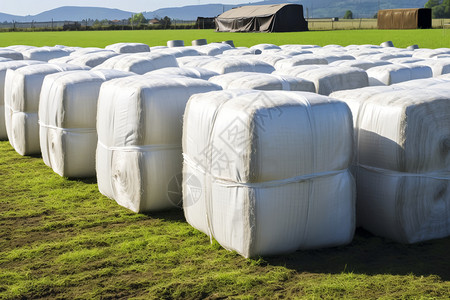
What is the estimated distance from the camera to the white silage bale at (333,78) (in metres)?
6.53

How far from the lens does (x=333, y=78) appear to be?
260 inches

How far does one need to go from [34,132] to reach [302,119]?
5033 millimetres

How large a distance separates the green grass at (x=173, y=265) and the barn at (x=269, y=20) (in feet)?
155

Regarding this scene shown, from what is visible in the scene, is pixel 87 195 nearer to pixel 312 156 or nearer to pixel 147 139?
pixel 147 139

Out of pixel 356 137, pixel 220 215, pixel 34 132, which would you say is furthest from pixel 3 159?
pixel 356 137

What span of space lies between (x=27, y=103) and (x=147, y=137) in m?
3.37

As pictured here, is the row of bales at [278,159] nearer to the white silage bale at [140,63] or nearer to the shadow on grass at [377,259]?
the shadow on grass at [377,259]

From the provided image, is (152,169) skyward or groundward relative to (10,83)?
groundward

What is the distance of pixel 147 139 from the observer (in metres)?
5.12

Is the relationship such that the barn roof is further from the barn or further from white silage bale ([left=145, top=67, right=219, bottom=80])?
white silage bale ([left=145, top=67, right=219, bottom=80])

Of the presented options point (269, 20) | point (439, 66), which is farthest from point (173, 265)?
point (269, 20)

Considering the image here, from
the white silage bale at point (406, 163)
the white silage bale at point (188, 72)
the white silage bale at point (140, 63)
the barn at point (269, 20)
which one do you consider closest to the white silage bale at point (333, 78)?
the white silage bale at point (188, 72)

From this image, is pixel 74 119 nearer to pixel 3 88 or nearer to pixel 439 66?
pixel 3 88

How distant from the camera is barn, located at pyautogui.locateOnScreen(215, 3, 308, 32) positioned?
5072cm
